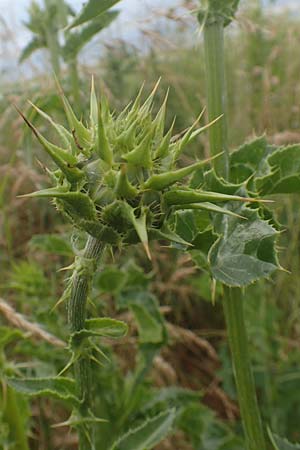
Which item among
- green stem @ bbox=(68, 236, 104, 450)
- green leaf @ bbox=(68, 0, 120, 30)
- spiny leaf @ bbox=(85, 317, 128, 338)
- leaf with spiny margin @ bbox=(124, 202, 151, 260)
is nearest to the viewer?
leaf with spiny margin @ bbox=(124, 202, 151, 260)

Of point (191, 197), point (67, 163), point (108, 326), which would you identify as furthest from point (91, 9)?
point (108, 326)

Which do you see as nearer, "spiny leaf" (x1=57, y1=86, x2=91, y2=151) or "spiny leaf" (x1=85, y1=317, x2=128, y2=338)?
"spiny leaf" (x1=57, y1=86, x2=91, y2=151)

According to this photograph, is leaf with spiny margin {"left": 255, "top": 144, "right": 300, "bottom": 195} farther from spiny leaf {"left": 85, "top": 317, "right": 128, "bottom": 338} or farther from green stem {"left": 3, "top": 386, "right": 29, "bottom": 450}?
green stem {"left": 3, "top": 386, "right": 29, "bottom": 450}

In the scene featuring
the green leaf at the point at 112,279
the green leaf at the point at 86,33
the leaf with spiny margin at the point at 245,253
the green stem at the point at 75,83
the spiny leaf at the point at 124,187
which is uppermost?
the green leaf at the point at 86,33

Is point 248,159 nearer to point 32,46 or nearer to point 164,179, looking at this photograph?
point 164,179

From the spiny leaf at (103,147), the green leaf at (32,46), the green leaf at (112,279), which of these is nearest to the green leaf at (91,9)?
the spiny leaf at (103,147)

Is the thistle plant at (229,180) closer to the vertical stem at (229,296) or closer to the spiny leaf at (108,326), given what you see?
the vertical stem at (229,296)

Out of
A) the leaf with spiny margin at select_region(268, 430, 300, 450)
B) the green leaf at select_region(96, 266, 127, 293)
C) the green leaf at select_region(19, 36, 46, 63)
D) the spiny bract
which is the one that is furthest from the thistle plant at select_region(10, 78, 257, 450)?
the green leaf at select_region(19, 36, 46, 63)
